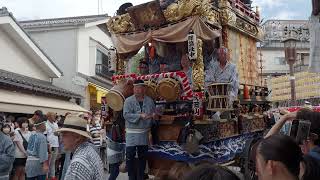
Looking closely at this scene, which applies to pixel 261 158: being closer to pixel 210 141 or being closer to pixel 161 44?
pixel 210 141

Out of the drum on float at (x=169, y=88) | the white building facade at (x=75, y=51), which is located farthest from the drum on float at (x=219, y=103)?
the white building facade at (x=75, y=51)

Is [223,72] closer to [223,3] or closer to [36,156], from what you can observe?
[223,3]

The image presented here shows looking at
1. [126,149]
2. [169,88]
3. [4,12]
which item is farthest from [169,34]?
[4,12]

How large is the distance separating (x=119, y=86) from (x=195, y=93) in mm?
1719

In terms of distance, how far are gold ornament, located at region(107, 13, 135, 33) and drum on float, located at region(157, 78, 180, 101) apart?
201 cm

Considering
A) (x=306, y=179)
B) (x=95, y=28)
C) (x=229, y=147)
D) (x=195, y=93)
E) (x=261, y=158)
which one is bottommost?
(x=229, y=147)

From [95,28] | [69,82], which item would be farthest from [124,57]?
[95,28]

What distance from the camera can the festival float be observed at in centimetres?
695

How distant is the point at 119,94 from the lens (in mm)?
7594

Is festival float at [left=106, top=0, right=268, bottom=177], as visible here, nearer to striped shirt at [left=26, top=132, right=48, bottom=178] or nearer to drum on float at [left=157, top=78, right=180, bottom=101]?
drum on float at [left=157, top=78, right=180, bottom=101]

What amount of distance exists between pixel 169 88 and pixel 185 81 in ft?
1.10

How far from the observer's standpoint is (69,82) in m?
21.2

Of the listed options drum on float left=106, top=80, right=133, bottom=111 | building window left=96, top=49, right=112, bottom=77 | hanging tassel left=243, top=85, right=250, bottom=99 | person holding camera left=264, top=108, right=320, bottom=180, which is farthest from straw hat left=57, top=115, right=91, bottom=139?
building window left=96, top=49, right=112, bottom=77

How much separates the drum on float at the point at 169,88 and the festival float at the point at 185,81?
18mm
